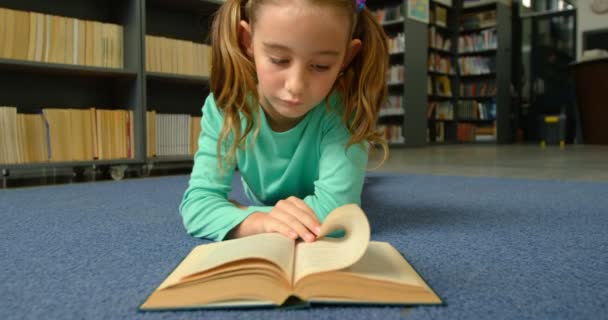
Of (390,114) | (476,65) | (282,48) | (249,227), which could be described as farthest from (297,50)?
(476,65)

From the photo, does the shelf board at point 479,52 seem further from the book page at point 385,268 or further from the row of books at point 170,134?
the book page at point 385,268

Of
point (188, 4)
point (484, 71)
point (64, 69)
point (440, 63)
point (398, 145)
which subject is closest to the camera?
point (64, 69)

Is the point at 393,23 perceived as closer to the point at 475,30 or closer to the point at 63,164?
the point at 475,30

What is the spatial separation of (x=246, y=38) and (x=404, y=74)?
459cm

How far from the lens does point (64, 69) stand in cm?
206

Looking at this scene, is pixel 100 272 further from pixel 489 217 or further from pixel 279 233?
pixel 489 217

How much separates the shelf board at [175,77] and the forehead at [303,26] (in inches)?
69.5

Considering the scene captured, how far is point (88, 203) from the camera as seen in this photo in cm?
138

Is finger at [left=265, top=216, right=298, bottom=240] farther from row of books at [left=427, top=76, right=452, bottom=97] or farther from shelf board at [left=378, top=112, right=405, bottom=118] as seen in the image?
row of books at [left=427, top=76, right=452, bottom=97]

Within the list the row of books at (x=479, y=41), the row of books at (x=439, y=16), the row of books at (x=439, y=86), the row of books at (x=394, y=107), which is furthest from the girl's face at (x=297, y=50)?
the row of books at (x=479, y=41)

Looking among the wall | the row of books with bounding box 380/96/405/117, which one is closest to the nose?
the row of books with bounding box 380/96/405/117

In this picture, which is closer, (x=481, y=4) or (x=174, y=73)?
(x=174, y=73)

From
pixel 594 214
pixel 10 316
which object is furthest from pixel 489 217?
pixel 10 316

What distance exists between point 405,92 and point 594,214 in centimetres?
419
